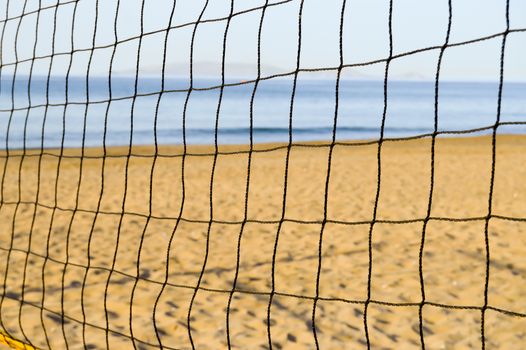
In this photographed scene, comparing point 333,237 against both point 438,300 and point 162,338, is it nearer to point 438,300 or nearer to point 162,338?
point 438,300

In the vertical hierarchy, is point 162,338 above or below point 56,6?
below

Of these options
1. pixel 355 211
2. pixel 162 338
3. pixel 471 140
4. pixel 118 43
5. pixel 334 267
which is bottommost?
pixel 471 140

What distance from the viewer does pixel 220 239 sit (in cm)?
556

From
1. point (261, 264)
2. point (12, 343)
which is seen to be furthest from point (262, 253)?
point (12, 343)

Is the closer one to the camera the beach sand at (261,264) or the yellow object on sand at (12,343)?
the yellow object on sand at (12,343)

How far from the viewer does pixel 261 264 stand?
15.6 feet

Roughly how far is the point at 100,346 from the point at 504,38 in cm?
238

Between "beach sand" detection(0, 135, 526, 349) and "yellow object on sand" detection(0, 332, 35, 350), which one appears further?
"beach sand" detection(0, 135, 526, 349)

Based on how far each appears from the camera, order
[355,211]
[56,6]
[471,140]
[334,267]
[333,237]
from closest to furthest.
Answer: [56,6]
[334,267]
[333,237]
[355,211]
[471,140]

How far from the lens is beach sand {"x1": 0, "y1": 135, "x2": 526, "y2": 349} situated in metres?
3.42

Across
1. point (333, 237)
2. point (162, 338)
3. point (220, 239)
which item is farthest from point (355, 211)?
point (162, 338)

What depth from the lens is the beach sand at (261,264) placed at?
11.2 feet

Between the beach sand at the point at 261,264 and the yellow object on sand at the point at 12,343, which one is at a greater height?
the yellow object on sand at the point at 12,343

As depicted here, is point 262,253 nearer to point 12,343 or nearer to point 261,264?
point 261,264
